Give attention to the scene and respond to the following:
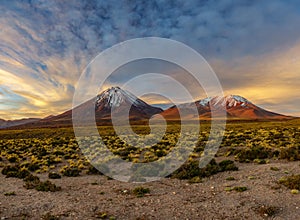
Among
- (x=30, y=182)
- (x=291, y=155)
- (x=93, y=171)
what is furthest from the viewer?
(x=291, y=155)

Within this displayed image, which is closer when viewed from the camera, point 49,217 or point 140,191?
point 49,217

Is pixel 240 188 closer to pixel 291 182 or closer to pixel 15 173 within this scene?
pixel 291 182

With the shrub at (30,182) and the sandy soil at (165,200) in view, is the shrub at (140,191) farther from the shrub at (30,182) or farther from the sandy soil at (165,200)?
the shrub at (30,182)

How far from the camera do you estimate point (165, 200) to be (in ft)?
34.2

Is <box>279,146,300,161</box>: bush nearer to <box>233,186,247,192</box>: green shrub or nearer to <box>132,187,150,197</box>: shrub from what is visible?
<box>233,186,247,192</box>: green shrub

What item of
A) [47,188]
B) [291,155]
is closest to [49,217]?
[47,188]

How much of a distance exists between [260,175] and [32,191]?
1208 cm

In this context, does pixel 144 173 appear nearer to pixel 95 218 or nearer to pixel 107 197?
pixel 107 197

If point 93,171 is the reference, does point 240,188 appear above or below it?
above

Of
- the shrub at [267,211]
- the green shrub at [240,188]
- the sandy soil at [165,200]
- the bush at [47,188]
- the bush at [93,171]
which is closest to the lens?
the shrub at [267,211]

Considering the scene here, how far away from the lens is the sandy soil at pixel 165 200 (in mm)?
8828

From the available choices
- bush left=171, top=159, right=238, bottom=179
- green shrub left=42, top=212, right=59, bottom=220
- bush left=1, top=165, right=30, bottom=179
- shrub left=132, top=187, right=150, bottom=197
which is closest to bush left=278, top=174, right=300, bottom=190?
bush left=171, top=159, right=238, bottom=179

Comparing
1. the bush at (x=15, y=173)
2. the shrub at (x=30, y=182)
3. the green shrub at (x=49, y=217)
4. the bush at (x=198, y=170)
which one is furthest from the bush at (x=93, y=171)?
the green shrub at (x=49, y=217)

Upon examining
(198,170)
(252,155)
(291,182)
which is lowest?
(198,170)
